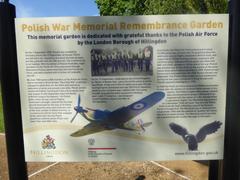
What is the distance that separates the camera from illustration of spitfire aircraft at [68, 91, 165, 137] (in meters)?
3.09

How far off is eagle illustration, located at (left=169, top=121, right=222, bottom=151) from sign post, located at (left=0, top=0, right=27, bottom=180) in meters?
1.45

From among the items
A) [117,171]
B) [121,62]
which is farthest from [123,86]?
[117,171]

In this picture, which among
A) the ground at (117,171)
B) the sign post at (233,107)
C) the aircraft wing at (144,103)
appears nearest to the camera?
the sign post at (233,107)

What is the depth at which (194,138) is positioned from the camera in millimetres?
3156

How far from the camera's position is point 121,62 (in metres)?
3.03

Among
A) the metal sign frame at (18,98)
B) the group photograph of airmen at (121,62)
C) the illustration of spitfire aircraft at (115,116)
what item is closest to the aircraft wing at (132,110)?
the illustration of spitfire aircraft at (115,116)

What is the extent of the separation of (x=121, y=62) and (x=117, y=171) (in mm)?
2931

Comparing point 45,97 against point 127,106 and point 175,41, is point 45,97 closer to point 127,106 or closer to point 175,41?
point 127,106

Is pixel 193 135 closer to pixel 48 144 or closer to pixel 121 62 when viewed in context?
pixel 121 62

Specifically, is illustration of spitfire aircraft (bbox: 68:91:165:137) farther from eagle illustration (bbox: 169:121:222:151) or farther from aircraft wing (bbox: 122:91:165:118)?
eagle illustration (bbox: 169:121:222:151)

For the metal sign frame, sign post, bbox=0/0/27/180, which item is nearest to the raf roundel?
the metal sign frame

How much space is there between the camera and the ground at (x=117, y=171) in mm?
5293

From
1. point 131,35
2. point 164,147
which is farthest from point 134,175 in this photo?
point 131,35

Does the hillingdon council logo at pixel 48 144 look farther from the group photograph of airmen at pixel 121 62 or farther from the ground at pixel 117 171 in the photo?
the ground at pixel 117 171
